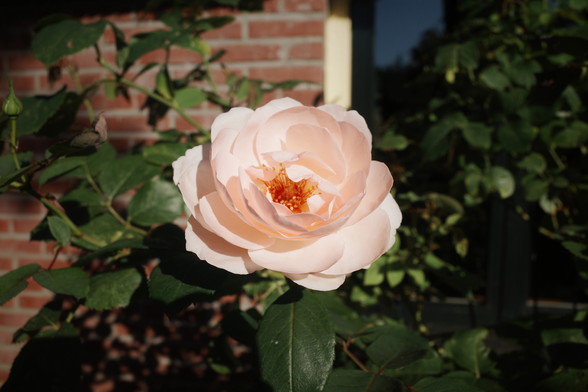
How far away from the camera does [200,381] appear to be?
71.2 inches

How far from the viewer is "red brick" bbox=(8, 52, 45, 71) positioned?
65.5 inches

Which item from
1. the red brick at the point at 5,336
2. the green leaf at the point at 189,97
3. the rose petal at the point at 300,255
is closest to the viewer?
the rose petal at the point at 300,255

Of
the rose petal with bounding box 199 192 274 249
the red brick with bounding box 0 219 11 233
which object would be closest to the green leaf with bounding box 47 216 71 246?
the rose petal with bounding box 199 192 274 249

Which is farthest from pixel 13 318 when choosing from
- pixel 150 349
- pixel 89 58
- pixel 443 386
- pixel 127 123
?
pixel 443 386

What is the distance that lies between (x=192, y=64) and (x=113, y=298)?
1241 mm

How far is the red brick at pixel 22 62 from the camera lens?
166 cm

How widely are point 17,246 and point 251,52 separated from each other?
4.56 feet

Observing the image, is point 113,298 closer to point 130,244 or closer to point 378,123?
point 130,244

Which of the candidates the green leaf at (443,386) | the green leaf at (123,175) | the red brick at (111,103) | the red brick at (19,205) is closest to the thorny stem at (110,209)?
the green leaf at (123,175)

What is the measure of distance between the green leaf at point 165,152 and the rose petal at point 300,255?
0.49 m

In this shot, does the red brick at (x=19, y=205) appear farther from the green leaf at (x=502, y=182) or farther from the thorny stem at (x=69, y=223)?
the green leaf at (x=502, y=182)

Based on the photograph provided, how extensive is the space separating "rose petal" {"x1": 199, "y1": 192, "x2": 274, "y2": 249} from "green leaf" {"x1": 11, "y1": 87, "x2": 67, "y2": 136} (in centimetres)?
48

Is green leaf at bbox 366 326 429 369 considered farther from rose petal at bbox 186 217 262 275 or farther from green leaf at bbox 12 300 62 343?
green leaf at bbox 12 300 62 343

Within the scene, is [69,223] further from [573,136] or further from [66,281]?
[573,136]
